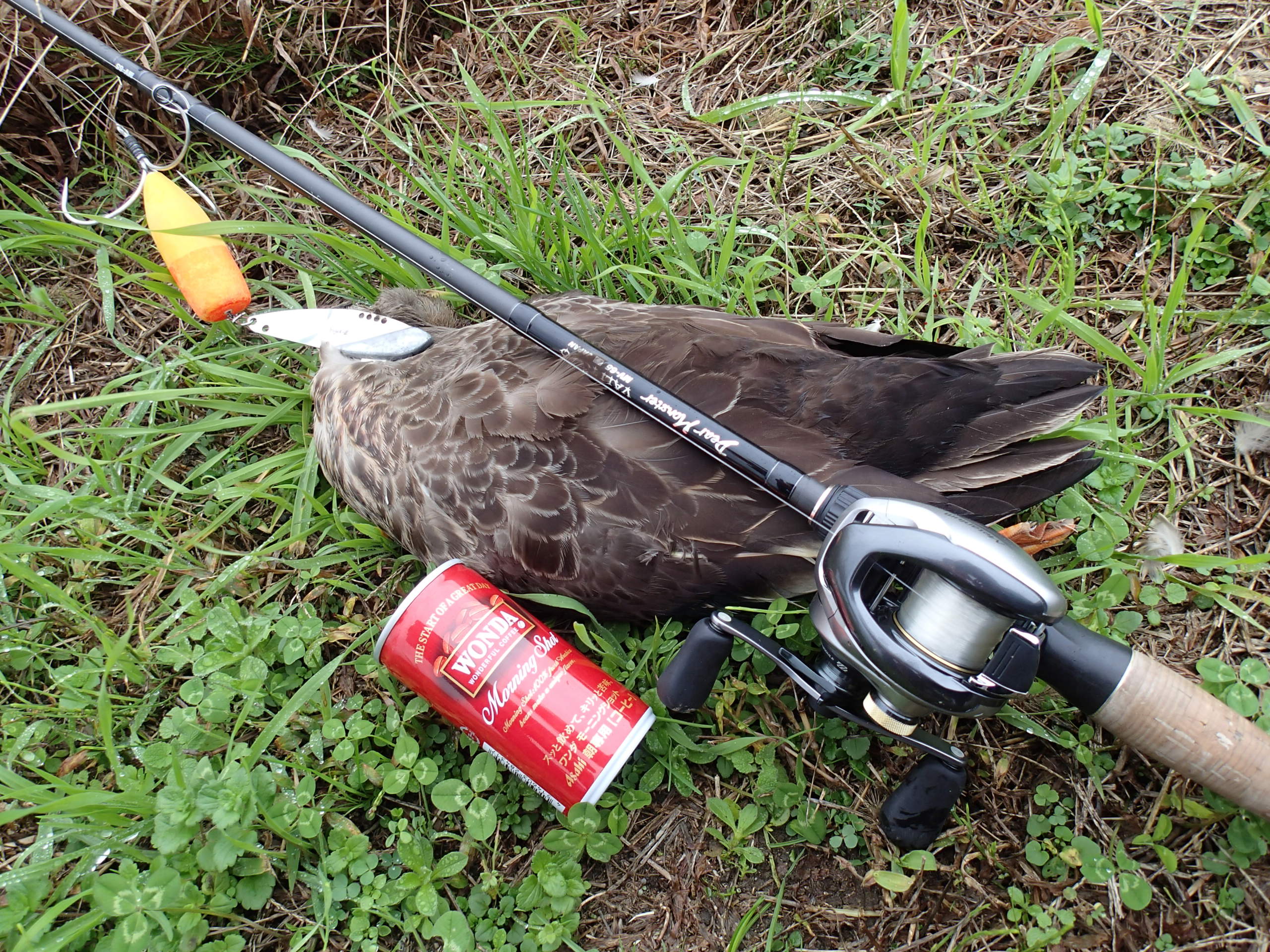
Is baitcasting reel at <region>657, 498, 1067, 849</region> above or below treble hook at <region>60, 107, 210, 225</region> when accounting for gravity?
above

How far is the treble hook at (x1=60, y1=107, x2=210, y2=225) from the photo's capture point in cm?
289

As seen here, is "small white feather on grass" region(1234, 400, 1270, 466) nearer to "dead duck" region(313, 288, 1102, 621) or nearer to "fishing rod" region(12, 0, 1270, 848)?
"dead duck" region(313, 288, 1102, 621)

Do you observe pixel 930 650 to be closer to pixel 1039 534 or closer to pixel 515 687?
pixel 1039 534

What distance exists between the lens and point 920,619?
1658 millimetres

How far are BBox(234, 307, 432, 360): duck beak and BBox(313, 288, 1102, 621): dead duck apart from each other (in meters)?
0.30

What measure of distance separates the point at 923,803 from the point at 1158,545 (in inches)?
44.9

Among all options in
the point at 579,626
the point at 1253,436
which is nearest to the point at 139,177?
the point at 579,626

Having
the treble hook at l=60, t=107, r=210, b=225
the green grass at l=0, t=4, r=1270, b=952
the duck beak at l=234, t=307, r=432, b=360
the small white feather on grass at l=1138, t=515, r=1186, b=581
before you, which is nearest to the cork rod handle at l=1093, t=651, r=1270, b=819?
the green grass at l=0, t=4, r=1270, b=952

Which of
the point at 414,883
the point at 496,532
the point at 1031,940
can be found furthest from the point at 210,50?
A: the point at 1031,940

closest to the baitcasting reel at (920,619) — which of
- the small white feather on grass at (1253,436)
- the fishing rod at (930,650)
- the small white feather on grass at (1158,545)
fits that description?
the fishing rod at (930,650)

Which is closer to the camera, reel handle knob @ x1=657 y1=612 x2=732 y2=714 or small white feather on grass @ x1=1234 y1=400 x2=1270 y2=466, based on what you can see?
reel handle knob @ x1=657 y1=612 x2=732 y2=714

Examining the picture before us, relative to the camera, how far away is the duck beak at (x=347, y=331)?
2.77 meters

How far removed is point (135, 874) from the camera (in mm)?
2072

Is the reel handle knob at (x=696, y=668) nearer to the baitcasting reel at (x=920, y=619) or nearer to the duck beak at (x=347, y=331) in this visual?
the baitcasting reel at (x=920, y=619)
